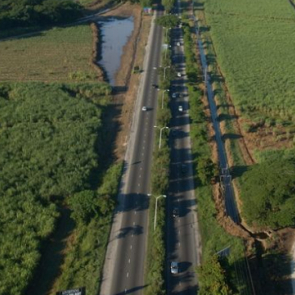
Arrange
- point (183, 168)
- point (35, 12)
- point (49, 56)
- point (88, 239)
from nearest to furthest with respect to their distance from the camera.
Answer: point (88, 239) < point (183, 168) < point (49, 56) < point (35, 12)

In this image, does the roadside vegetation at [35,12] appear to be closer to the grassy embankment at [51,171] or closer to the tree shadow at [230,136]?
the grassy embankment at [51,171]

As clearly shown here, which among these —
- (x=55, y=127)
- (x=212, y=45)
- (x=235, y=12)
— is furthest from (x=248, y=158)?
(x=235, y=12)

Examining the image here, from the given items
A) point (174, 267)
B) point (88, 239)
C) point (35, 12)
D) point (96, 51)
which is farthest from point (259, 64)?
point (88, 239)

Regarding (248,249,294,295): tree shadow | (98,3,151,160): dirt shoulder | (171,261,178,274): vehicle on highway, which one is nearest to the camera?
(248,249,294,295): tree shadow

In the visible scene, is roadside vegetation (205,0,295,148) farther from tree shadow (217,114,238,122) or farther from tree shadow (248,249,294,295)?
tree shadow (248,249,294,295)

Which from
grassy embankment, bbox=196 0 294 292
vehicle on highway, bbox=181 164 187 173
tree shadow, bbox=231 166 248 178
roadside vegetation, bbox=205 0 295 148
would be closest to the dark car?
vehicle on highway, bbox=181 164 187 173

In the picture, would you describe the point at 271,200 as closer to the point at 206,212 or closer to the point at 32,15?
the point at 206,212
